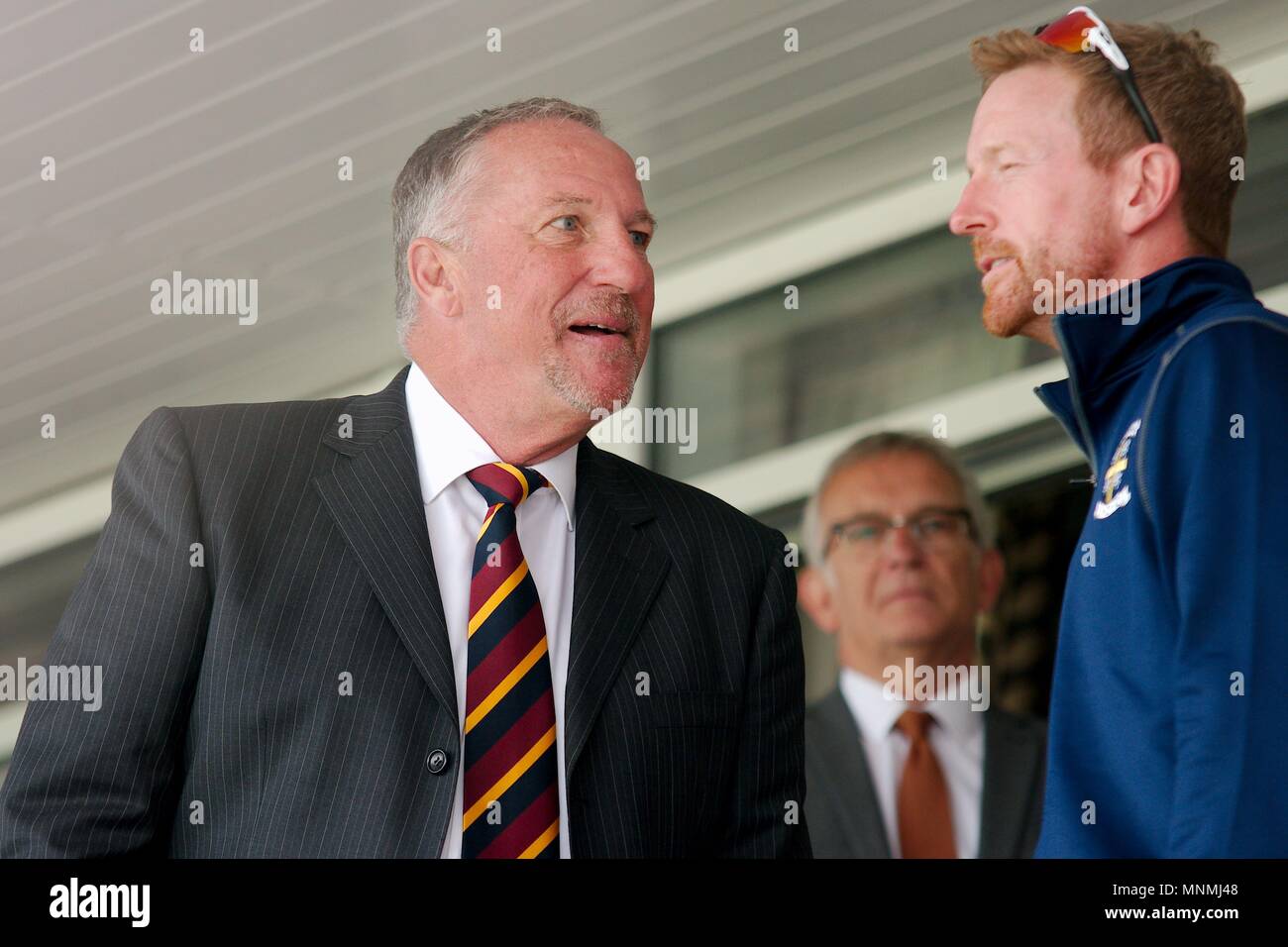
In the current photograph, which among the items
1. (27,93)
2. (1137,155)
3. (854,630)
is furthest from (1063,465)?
(27,93)

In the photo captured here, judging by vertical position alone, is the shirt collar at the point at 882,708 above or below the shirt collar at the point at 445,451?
below

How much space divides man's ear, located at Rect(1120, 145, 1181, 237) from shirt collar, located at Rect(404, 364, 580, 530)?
3.40 ft

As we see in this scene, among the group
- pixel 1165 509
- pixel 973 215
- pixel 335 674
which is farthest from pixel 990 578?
pixel 335 674

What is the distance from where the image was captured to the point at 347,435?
2148mm

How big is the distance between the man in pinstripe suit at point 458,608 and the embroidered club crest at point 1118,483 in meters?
0.55

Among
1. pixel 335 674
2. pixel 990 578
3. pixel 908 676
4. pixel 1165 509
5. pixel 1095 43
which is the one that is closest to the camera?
pixel 1165 509

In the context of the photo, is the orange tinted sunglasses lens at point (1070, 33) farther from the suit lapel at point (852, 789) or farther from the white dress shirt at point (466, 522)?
the suit lapel at point (852, 789)

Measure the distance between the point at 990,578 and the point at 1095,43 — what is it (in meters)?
1.18

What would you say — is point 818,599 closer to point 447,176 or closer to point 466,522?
point 466,522

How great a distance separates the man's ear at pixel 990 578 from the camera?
2984 mm

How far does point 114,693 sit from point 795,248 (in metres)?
1.77

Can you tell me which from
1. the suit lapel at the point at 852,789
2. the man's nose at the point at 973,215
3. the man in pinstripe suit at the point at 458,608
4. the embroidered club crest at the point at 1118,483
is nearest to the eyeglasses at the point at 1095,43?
the man's nose at the point at 973,215

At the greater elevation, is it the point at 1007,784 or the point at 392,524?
the point at 392,524

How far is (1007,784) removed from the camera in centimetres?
267
